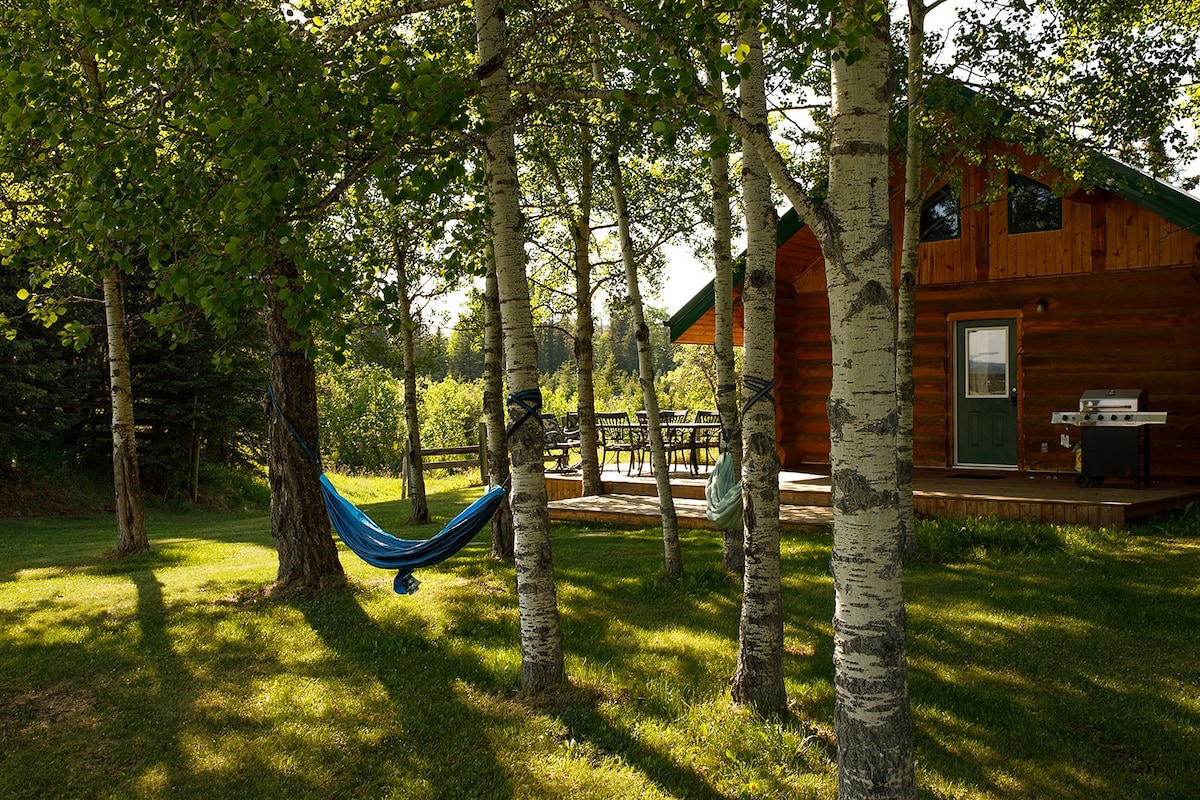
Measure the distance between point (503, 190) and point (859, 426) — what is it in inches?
96.2

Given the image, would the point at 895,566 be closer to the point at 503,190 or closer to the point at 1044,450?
the point at 503,190

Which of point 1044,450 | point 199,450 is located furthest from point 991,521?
point 199,450

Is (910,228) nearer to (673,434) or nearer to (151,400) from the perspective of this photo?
(673,434)

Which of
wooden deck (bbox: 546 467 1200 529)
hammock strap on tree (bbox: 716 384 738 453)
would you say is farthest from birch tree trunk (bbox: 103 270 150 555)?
hammock strap on tree (bbox: 716 384 738 453)

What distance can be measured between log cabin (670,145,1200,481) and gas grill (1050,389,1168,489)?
0.47 metres

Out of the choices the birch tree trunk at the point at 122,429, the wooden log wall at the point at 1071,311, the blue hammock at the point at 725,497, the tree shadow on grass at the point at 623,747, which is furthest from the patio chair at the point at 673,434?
the tree shadow on grass at the point at 623,747

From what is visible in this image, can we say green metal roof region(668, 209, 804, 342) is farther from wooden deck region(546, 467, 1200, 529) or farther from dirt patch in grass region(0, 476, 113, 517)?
dirt patch in grass region(0, 476, 113, 517)

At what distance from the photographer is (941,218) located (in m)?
11.9

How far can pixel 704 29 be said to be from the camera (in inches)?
116

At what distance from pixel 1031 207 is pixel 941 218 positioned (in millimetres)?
1170

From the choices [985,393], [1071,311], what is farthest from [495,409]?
[1071,311]

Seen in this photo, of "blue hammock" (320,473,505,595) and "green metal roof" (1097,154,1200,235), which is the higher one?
"green metal roof" (1097,154,1200,235)

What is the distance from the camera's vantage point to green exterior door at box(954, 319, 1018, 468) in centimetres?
1165

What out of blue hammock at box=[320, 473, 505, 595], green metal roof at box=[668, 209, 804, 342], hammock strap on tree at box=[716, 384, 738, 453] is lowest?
blue hammock at box=[320, 473, 505, 595]
